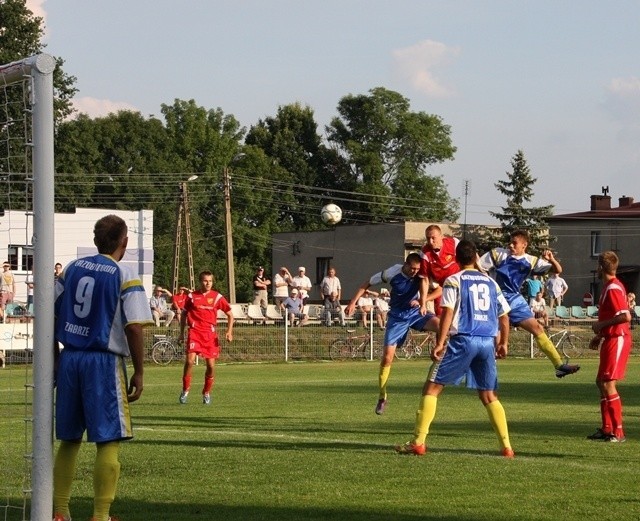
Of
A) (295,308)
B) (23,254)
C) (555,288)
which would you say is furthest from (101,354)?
(555,288)

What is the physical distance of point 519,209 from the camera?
86.8 meters

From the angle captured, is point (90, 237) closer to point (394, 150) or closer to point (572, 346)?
point (572, 346)

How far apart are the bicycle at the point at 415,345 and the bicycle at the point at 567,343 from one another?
389 cm

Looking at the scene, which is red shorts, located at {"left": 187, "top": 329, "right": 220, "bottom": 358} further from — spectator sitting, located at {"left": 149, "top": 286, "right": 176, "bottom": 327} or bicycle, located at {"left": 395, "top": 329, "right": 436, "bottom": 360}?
bicycle, located at {"left": 395, "top": 329, "right": 436, "bottom": 360}

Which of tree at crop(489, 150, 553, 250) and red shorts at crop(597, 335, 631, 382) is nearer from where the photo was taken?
red shorts at crop(597, 335, 631, 382)

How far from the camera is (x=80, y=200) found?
8450 centimetres

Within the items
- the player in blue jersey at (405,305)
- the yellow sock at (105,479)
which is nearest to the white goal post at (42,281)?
the yellow sock at (105,479)

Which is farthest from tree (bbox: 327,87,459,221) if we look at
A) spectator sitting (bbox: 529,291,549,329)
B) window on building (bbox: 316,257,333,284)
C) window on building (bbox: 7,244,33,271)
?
window on building (bbox: 7,244,33,271)

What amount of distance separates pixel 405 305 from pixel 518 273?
5.16 ft

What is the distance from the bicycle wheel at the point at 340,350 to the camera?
124 ft

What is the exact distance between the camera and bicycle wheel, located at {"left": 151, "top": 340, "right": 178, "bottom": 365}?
115 feet

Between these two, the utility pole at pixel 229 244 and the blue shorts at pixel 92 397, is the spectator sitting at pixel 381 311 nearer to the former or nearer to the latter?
the utility pole at pixel 229 244

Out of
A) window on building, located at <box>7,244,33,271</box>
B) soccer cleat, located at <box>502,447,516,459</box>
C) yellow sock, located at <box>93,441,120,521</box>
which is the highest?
window on building, located at <box>7,244,33,271</box>

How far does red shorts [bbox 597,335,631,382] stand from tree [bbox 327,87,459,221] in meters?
85.5
